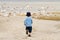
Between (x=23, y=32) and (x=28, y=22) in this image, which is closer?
(x=28, y=22)

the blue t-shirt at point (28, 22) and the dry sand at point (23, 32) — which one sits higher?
the blue t-shirt at point (28, 22)

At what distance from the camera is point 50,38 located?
14.8m

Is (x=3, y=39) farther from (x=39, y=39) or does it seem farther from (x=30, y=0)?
(x=30, y=0)

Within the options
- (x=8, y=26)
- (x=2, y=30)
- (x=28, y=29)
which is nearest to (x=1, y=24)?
(x=8, y=26)

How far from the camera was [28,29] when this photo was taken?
15.5 metres

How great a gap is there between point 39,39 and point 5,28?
16.3 ft

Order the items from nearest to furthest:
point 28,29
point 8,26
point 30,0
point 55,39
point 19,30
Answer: point 55,39 → point 28,29 → point 19,30 → point 8,26 → point 30,0

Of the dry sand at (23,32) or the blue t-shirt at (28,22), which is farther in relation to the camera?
the blue t-shirt at (28,22)

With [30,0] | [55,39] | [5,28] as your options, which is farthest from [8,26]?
[30,0]

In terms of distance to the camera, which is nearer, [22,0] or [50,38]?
[50,38]

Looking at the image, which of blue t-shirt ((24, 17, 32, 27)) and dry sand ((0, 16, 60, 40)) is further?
blue t-shirt ((24, 17, 32, 27))

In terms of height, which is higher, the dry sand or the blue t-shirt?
the blue t-shirt

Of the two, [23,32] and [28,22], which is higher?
[28,22]

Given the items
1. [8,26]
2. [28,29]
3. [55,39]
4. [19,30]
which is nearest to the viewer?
[55,39]
